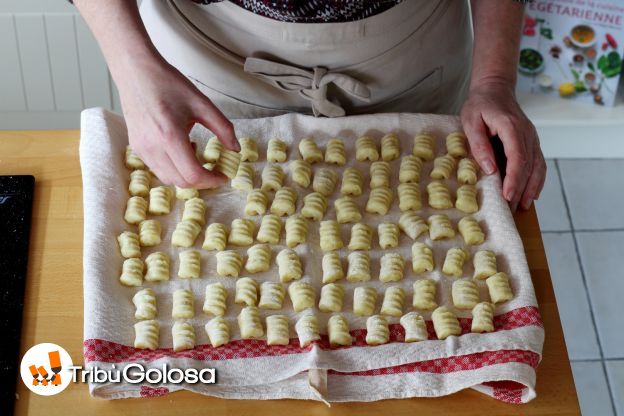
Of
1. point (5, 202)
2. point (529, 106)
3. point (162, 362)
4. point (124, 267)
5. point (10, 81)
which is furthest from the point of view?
point (529, 106)

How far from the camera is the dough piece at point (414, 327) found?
122 cm

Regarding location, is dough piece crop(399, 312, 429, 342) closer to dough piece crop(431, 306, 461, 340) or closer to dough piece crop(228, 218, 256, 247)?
dough piece crop(431, 306, 461, 340)

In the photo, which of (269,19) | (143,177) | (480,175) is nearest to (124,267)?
(143,177)

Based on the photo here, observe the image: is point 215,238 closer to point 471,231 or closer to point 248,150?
point 248,150

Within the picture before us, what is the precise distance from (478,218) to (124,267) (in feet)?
1.87

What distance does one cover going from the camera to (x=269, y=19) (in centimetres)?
143

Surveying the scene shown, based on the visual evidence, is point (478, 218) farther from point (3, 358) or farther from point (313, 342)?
point (3, 358)

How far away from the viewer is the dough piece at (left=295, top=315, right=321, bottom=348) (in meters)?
1.21

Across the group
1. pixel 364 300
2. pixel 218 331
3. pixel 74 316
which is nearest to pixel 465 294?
pixel 364 300

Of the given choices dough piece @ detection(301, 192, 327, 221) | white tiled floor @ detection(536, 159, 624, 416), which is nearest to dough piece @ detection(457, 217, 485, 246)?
dough piece @ detection(301, 192, 327, 221)

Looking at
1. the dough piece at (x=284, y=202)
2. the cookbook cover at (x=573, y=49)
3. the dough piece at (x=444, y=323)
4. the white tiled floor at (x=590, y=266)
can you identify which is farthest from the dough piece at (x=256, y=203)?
the cookbook cover at (x=573, y=49)

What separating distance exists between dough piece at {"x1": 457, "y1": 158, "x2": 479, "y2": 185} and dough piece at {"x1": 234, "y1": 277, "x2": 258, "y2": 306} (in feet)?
1.33

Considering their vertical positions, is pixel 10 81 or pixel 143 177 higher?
pixel 10 81

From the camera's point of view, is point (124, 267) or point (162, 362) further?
point (124, 267)
